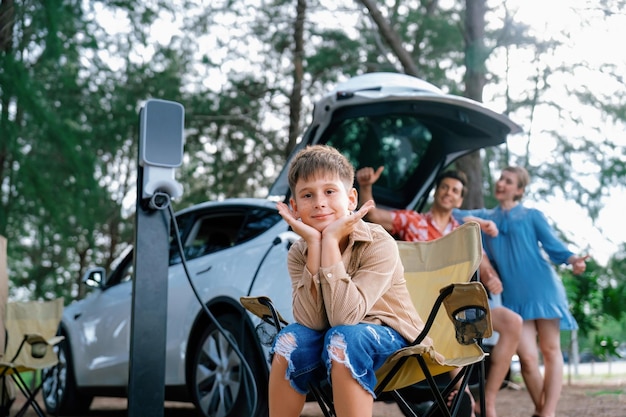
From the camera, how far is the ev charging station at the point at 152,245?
3.26 metres

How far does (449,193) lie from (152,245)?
70.5 inches

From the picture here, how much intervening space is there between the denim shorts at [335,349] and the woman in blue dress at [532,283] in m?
2.06

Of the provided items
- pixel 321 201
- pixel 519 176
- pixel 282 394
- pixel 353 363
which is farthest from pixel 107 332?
pixel 353 363

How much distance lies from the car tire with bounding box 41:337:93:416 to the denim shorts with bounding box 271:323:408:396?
3.74 meters

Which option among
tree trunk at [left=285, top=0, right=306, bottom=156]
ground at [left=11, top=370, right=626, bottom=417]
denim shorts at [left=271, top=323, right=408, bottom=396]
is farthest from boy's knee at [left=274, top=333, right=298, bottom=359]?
tree trunk at [left=285, top=0, right=306, bottom=156]

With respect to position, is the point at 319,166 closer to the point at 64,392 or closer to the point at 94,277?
the point at 94,277

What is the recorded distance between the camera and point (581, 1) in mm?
7500

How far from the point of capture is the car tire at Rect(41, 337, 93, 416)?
557cm

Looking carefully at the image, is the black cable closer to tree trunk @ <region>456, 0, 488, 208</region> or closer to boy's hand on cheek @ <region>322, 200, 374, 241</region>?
boy's hand on cheek @ <region>322, 200, 374, 241</region>

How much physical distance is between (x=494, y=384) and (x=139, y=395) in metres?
1.98

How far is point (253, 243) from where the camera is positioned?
13.4 feet

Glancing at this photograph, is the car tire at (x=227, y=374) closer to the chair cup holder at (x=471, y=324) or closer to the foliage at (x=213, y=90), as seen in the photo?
the chair cup holder at (x=471, y=324)

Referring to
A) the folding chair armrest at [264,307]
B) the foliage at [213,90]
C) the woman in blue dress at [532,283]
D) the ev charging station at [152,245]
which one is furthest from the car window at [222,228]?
the foliage at [213,90]

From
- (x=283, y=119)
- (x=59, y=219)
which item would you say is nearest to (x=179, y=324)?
(x=59, y=219)
